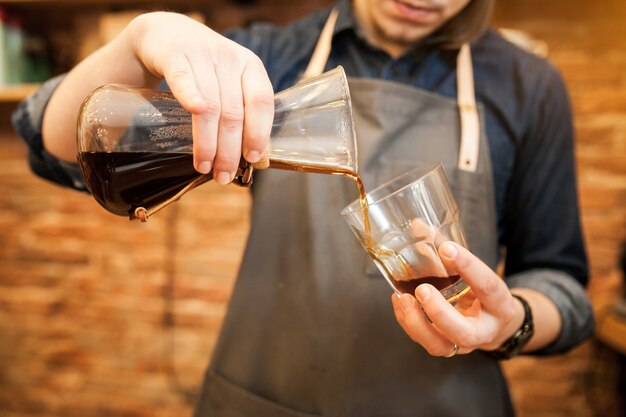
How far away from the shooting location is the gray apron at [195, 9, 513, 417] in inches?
34.9

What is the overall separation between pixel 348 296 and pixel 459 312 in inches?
10.5

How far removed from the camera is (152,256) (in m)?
2.01

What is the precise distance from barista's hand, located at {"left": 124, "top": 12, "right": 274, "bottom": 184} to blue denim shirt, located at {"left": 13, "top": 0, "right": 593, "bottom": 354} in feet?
1.39

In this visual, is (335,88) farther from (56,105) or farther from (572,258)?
(572,258)

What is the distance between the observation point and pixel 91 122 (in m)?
0.55

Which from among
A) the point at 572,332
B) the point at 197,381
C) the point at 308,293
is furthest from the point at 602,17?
the point at 197,381

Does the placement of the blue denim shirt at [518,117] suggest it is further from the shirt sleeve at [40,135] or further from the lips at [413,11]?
the shirt sleeve at [40,135]

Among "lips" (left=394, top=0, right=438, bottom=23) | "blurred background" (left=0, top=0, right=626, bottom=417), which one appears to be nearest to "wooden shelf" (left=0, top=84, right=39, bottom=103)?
"blurred background" (left=0, top=0, right=626, bottom=417)

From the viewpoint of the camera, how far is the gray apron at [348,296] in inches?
34.9

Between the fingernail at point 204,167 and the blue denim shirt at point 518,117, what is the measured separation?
49 centimetres

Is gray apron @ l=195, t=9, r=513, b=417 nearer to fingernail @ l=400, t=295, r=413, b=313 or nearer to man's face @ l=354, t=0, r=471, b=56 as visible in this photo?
man's face @ l=354, t=0, r=471, b=56

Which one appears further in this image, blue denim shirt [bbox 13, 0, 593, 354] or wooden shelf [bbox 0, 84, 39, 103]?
wooden shelf [bbox 0, 84, 39, 103]

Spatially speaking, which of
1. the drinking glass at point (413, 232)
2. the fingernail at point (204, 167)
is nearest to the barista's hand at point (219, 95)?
the fingernail at point (204, 167)

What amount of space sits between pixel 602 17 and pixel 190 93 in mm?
1635
